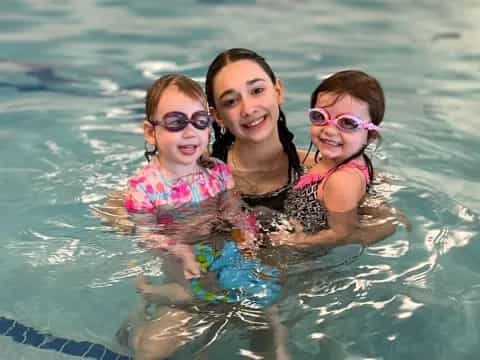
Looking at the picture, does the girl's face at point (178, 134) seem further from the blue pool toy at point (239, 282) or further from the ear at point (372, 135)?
the ear at point (372, 135)

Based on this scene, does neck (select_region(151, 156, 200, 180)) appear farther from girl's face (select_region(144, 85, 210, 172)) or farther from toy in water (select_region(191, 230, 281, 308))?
toy in water (select_region(191, 230, 281, 308))

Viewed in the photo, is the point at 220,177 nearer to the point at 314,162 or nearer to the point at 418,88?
the point at 314,162

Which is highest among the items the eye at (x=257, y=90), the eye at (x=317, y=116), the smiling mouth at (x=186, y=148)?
the eye at (x=257, y=90)

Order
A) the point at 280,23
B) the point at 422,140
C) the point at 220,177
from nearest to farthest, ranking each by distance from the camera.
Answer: the point at 220,177, the point at 422,140, the point at 280,23

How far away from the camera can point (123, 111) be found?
5.86 metres

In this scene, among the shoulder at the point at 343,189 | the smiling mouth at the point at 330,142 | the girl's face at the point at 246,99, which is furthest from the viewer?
the girl's face at the point at 246,99

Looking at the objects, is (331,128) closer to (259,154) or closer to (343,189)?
(343,189)

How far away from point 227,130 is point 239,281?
34.4 inches

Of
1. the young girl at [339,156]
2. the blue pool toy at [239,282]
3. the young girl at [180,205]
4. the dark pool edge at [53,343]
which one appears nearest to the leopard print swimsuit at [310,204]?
the young girl at [339,156]

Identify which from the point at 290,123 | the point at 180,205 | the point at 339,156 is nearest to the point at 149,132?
the point at 180,205

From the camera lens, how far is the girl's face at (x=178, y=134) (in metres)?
3.11

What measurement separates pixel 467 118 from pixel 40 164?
10.5ft

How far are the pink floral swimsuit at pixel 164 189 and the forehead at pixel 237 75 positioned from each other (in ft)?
1.35

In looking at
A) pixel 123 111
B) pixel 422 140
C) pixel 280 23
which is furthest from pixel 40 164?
pixel 280 23
